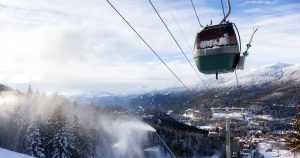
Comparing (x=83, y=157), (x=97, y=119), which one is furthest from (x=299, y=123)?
(x=97, y=119)

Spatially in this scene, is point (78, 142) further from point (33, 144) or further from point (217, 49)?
point (217, 49)

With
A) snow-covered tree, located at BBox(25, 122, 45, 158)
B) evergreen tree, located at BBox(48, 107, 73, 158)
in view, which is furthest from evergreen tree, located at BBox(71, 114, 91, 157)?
snow-covered tree, located at BBox(25, 122, 45, 158)

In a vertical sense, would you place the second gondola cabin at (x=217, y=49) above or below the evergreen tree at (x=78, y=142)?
above

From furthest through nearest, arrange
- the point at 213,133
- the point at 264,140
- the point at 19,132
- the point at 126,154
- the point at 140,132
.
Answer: the point at 264,140
the point at 140,132
the point at 126,154
the point at 19,132
the point at 213,133

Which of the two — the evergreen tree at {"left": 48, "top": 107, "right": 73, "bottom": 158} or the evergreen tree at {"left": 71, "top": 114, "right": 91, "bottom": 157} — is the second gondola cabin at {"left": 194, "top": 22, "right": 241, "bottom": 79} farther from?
the evergreen tree at {"left": 71, "top": 114, "right": 91, "bottom": 157}

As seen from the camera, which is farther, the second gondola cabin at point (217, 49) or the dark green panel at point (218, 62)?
the dark green panel at point (218, 62)

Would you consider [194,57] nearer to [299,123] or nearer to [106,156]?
[299,123]

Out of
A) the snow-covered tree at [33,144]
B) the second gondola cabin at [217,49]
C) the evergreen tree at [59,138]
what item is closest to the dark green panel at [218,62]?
the second gondola cabin at [217,49]

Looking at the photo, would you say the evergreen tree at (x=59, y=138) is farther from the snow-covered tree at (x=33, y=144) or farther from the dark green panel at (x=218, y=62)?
the dark green panel at (x=218, y=62)
